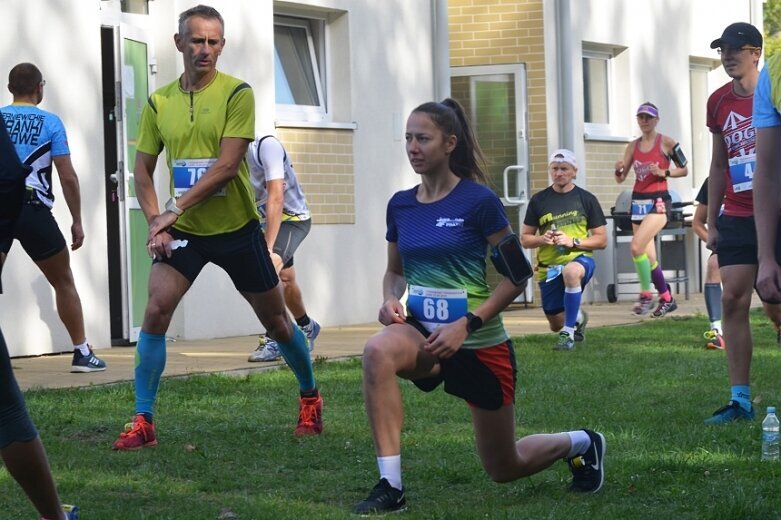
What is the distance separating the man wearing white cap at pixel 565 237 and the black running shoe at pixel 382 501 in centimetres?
696

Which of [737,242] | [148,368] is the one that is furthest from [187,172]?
[737,242]

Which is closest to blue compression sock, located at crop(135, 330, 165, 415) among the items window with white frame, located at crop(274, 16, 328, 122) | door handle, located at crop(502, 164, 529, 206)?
window with white frame, located at crop(274, 16, 328, 122)

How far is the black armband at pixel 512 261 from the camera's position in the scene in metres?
5.54

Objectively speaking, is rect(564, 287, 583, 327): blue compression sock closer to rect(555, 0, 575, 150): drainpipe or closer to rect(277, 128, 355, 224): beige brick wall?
rect(277, 128, 355, 224): beige brick wall

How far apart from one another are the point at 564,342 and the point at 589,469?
647 cm

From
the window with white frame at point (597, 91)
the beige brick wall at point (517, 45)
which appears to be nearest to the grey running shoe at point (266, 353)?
the beige brick wall at point (517, 45)

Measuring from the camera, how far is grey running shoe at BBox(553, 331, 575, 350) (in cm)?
1239

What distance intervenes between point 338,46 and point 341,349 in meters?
4.72

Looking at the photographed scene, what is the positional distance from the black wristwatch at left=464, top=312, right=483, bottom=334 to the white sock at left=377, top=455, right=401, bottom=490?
0.54 meters

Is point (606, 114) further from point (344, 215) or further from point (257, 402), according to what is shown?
point (257, 402)

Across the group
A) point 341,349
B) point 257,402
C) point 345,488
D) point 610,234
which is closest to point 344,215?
point 341,349

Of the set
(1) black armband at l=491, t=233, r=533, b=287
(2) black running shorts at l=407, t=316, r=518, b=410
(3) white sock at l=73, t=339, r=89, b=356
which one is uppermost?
(1) black armband at l=491, t=233, r=533, b=287

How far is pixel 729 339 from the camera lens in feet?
25.8

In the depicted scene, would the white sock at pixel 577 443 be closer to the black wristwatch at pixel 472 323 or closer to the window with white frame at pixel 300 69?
the black wristwatch at pixel 472 323
